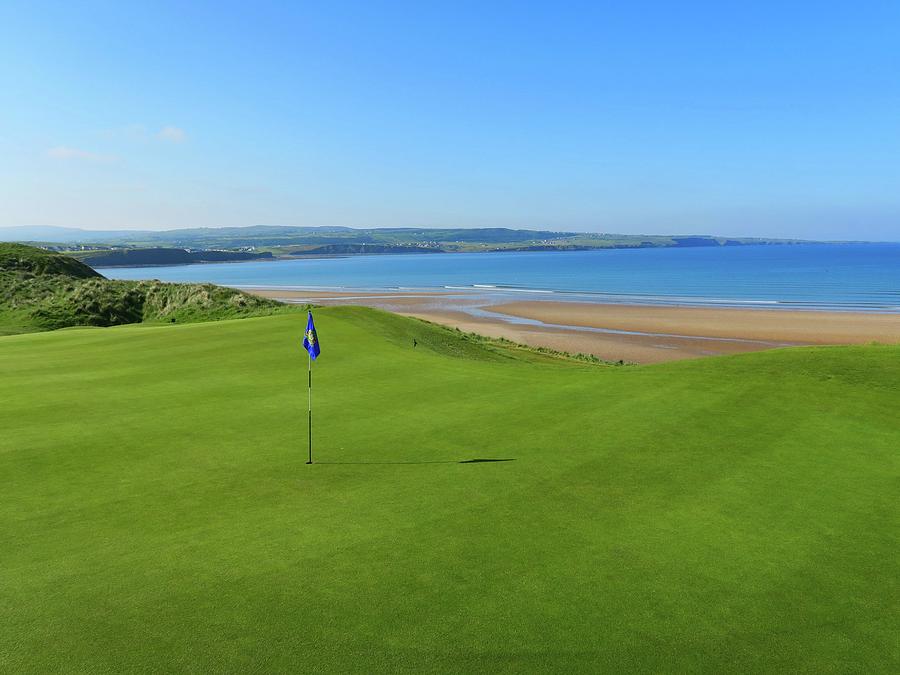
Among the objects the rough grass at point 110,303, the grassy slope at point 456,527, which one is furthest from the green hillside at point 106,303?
the grassy slope at point 456,527

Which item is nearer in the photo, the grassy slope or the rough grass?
the grassy slope

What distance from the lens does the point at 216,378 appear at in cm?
1819

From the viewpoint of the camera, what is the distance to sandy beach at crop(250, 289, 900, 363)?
46250mm

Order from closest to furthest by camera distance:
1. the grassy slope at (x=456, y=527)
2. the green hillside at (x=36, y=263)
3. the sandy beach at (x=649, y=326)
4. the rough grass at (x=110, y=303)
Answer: the grassy slope at (x=456, y=527), the rough grass at (x=110, y=303), the sandy beach at (x=649, y=326), the green hillside at (x=36, y=263)

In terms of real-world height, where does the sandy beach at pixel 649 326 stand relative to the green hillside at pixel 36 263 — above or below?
below

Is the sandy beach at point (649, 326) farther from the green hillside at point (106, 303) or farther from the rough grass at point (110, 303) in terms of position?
the green hillside at point (106, 303)

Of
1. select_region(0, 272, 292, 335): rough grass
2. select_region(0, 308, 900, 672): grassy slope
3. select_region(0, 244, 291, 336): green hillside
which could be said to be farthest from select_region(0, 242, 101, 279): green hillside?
select_region(0, 308, 900, 672): grassy slope

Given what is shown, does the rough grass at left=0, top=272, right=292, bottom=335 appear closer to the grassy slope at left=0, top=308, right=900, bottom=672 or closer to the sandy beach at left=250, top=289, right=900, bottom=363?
the sandy beach at left=250, top=289, right=900, bottom=363

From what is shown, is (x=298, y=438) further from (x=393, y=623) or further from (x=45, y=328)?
(x=45, y=328)

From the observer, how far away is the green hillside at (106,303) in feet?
151

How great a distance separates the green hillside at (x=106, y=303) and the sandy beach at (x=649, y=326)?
21.9 meters

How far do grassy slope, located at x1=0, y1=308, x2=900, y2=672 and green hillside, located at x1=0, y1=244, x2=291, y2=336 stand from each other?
1242 inches

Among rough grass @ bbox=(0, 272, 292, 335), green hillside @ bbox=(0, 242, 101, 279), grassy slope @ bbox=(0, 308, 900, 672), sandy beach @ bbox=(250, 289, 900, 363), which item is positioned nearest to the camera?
grassy slope @ bbox=(0, 308, 900, 672)

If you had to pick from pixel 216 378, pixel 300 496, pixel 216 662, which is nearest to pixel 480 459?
pixel 300 496
